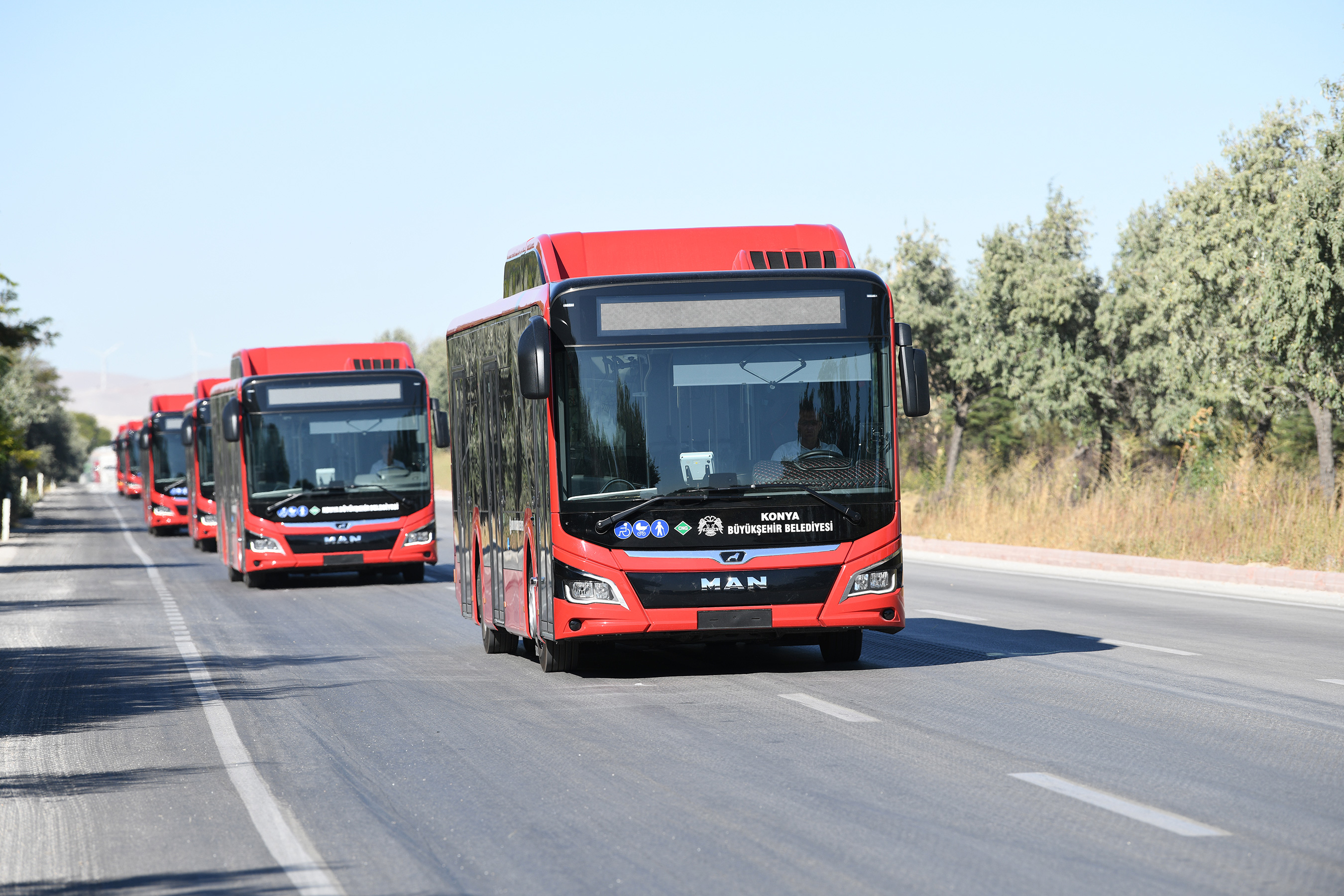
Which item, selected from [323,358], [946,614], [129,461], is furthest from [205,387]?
[129,461]

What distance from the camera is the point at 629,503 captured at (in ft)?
38.1

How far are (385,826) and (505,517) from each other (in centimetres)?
627

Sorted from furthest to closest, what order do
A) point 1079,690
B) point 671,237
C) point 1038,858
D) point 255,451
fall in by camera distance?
1. point 255,451
2. point 671,237
3. point 1079,690
4. point 1038,858

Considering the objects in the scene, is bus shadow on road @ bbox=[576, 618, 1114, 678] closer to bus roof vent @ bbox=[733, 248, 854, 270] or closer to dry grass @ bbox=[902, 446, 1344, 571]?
bus roof vent @ bbox=[733, 248, 854, 270]

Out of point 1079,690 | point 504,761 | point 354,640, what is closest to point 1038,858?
point 504,761

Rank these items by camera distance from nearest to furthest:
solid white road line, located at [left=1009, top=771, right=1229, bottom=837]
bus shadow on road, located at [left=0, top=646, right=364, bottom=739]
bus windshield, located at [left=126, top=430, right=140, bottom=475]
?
solid white road line, located at [left=1009, top=771, right=1229, bottom=837] → bus shadow on road, located at [left=0, top=646, right=364, bottom=739] → bus windshield, located at [left=126, top=430, right=140, bottom=475]

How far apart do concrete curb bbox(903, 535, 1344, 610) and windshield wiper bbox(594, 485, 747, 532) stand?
8879mm

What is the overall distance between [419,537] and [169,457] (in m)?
26.5

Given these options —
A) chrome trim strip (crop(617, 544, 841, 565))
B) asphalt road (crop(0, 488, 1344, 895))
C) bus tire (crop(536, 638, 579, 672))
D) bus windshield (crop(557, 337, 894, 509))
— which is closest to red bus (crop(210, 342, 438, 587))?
asphalt road (crop(0, 488, 1344, 895))

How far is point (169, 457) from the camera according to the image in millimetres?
48094

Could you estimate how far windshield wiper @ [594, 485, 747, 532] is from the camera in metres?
11.6

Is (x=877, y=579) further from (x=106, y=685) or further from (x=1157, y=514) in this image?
(x=1157, y=514)

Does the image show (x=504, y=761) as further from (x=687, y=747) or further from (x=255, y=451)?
(x=255, y=451)

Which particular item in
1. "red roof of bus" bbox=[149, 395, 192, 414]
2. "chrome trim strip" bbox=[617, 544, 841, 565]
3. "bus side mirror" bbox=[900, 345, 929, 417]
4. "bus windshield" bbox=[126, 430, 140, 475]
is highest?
"red roof of bus" bbox=[149, 395, 192, 414]
